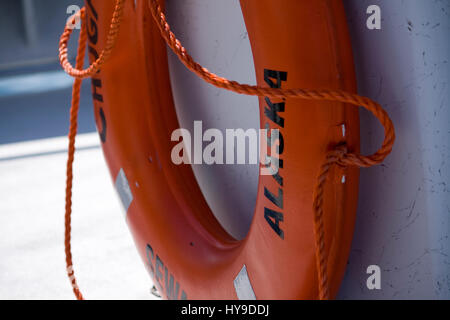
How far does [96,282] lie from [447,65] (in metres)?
1.15

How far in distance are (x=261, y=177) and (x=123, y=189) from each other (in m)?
0.42

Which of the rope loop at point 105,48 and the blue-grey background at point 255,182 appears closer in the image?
the blue-grey background at point 255,182

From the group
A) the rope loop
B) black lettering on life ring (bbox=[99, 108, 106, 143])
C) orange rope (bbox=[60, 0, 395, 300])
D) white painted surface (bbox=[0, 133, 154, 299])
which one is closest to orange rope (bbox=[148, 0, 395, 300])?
orange rope (bbox=[60, 0, 395, 300])

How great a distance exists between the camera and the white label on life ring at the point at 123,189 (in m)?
1.18

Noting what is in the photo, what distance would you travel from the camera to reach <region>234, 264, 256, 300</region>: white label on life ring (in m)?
0.95

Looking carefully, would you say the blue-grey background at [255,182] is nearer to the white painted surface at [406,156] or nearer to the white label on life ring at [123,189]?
the white painted surface at [406,156]

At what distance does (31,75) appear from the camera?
13.3 ft

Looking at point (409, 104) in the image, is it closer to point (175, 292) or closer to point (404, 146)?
point (404, 146)

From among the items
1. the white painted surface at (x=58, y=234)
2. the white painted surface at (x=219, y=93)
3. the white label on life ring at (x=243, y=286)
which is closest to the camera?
the white label on life ring at (x=243, y=286)

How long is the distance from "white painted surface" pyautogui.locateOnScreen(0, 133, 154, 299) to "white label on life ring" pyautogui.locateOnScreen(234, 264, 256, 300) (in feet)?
1.85

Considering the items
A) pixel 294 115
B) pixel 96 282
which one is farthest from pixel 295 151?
pixel 96 282

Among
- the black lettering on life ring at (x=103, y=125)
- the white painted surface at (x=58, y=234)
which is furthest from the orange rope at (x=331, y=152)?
the white painted surface at (x=58, y=234)

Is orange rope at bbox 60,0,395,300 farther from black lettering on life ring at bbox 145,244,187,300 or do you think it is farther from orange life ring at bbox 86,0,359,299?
black lettering on life ring at bbox 145,244,187,300

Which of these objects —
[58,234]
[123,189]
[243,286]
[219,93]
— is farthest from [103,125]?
[58,234]
